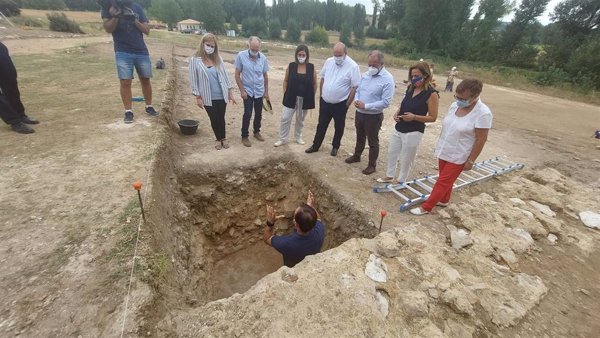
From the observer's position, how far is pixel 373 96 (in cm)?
440

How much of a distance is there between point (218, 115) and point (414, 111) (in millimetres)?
3389

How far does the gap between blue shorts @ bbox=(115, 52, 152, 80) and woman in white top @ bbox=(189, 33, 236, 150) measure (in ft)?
4.34

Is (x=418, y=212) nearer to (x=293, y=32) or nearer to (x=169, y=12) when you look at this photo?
(x=293, y=32)

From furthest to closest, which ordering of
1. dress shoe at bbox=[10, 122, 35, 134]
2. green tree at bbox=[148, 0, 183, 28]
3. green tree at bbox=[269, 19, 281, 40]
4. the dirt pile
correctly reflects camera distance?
1. green tree at bbox=[269, 19, 281, 40]
2. green tree at bbox=[148, 0, 183, 28]
3. dress shoe at bbox=[10, 122, 35, 134]
4. the dirt pile

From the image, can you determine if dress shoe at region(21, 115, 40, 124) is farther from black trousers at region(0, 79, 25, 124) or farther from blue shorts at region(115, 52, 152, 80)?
blue shorts at region(115, 52, 152, 80)

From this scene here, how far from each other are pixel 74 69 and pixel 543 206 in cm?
1395

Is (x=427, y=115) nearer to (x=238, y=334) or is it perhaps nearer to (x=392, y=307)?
(x=392, y=307)

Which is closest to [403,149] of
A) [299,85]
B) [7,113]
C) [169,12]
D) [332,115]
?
[332,115]

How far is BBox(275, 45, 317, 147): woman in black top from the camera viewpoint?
4.95 meters

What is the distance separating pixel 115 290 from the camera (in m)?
2.40

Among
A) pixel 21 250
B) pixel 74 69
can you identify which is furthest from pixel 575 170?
pixel 74 69

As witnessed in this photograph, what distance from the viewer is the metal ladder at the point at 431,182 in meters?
4.24

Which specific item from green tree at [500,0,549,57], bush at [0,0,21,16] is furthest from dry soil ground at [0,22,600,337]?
green tree at [500,0,549,57]

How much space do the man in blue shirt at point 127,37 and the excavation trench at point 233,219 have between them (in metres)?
2.25
